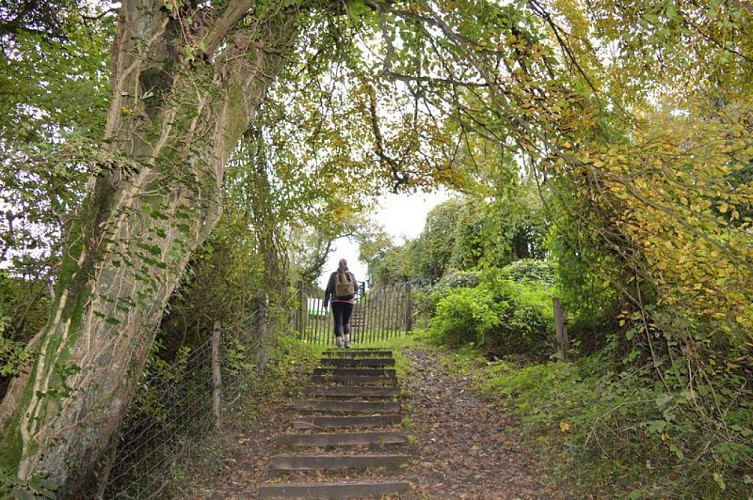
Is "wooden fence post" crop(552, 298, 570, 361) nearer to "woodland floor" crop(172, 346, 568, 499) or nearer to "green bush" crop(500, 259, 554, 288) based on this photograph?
"woodland floor" crop(172, 346, 568, 499)

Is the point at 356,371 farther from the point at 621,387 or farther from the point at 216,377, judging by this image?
the point at 621,387

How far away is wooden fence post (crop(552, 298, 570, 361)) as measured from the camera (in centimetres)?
723

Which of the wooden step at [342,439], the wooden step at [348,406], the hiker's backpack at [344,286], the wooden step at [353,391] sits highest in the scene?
the hiker's backpack at [344,286]

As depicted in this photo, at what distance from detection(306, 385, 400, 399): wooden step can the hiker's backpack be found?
2.72m

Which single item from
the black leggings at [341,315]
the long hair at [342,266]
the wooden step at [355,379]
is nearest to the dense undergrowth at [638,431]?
the wooden step at [355,379]

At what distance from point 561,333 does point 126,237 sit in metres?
6.10

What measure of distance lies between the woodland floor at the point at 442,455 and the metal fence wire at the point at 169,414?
0.31m

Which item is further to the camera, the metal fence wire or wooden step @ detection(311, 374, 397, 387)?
wooden step @ detection(311, 374, 397, 387)

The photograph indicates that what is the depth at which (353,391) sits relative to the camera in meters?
7.32

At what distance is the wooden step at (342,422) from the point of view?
20.4 feet

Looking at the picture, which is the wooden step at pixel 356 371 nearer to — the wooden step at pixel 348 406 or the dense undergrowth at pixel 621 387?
the wooden step at pixel 348 406

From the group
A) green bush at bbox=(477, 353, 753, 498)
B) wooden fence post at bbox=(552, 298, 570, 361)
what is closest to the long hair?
wooden fence post at bbox=(552, 298, 570, 361)

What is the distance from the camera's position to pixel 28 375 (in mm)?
3020

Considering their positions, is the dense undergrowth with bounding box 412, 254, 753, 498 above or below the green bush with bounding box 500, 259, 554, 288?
below
